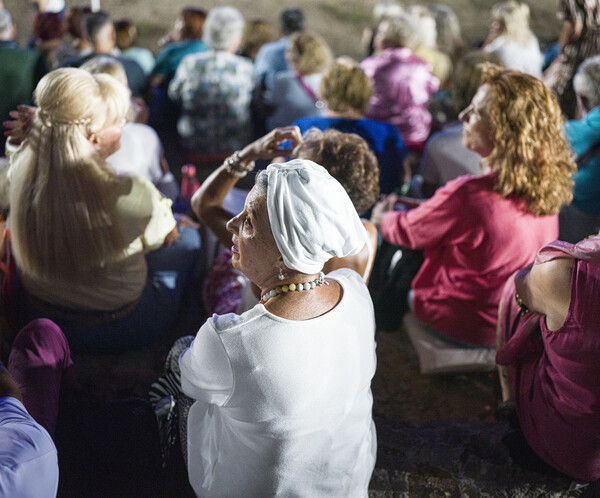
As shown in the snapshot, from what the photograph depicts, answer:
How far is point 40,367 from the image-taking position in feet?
6.27

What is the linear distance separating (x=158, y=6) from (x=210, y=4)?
27.4 inches

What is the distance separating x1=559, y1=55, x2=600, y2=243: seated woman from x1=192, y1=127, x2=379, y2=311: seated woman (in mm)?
1471

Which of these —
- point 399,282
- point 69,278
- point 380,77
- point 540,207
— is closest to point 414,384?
point 399,282

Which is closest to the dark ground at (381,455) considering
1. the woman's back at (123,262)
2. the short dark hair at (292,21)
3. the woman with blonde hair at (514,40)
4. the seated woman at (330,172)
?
the woman's back at (123,262)

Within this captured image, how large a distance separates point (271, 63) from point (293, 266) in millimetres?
4177

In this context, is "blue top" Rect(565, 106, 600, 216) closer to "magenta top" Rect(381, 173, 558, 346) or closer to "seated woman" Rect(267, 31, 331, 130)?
"magenta top" Rect(381, 173, 558, 346)

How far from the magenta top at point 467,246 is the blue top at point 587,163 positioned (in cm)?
89

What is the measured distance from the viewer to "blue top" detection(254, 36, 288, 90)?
5270 millimetres

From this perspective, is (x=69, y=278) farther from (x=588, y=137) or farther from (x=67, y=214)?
(x=588, y=137)

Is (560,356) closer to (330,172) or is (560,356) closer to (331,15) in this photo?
(330,172)

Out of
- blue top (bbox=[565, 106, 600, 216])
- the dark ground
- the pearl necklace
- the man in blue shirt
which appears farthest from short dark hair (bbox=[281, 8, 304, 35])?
the pearl necklace

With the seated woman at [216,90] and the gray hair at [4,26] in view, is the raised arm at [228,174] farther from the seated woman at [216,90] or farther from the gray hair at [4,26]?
the gray hair at [4,26]


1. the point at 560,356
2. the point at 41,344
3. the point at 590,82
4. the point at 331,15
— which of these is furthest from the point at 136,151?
the point at 331,15

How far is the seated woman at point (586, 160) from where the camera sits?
320 centimetres
